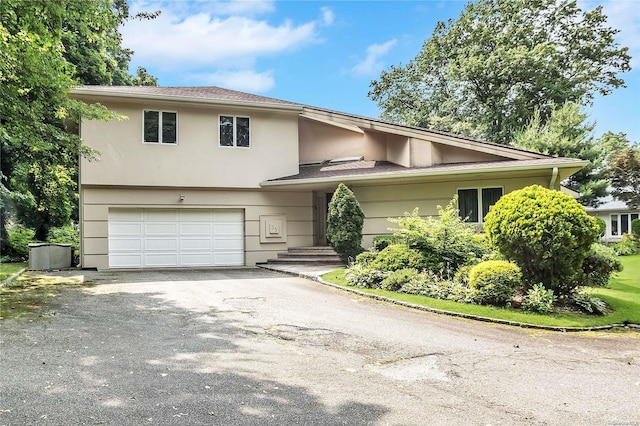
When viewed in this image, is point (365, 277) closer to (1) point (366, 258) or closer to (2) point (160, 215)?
(1) point (366, 258)

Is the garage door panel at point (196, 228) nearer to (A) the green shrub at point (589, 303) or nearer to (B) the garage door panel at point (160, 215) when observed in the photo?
(B) the garage door panel at point (160, 215)

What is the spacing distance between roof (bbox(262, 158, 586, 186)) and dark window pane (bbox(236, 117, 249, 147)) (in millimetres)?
1647

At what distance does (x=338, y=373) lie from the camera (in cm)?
452

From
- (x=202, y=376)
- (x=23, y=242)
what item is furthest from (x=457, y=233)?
(x=23, y=242)

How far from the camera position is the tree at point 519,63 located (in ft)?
92.9

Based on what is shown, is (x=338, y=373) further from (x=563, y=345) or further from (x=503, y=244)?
(x=503, y=244)

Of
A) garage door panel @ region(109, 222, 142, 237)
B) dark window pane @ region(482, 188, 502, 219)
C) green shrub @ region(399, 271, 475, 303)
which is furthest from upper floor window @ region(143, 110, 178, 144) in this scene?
dark window pane @ region(482, 188, 502, 219)

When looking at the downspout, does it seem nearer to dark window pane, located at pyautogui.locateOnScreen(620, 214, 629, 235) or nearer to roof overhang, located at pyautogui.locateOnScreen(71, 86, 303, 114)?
roof overhang, located at pyautogui.locateOnScreen(71, 86, 303, 114)

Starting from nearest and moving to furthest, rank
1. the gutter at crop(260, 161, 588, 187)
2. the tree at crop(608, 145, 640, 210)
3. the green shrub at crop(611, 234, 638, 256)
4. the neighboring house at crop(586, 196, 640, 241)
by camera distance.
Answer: the gutter at crop(260, 161, 588, 187)
the green shrub at crop(611, 234, 638, 256)
the tree at crop(608, 145, 640, 210)
the neighboring house at crop(586, 196, 640, 241)

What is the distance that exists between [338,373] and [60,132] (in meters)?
9.28

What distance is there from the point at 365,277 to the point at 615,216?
27966 millimetres

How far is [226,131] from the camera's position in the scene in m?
14.9

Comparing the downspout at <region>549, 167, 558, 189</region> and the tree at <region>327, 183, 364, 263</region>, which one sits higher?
the downspout at <region>549, 167, 558, 189</region>

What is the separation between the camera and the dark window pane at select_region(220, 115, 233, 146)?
14844 millimetres
